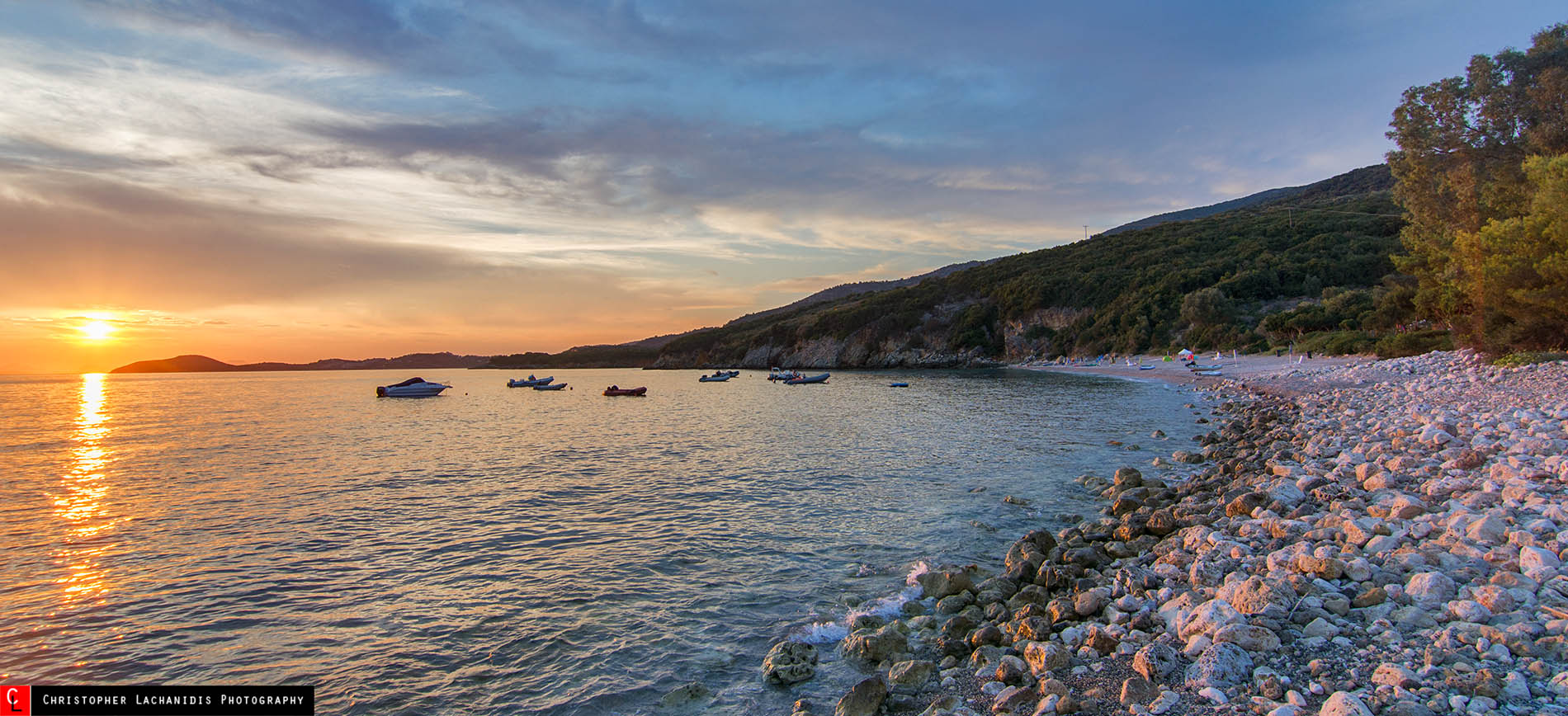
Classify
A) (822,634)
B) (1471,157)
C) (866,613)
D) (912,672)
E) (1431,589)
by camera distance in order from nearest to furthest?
(1431,589) < (912,672) < (822,634) < (866,613) < (1471,157)

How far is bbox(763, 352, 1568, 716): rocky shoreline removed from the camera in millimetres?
4887

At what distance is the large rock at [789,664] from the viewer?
7.01m

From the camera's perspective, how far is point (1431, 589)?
595 cm

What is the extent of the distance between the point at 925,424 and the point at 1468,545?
80.9 ft

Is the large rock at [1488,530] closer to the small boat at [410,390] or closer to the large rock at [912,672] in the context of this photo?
the large rock at [912,672]

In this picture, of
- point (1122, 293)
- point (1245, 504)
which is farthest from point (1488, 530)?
point (1122, 293)

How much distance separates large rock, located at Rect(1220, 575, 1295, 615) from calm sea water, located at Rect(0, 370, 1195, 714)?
3.81 m

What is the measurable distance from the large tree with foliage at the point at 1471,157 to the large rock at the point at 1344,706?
99.2 ft

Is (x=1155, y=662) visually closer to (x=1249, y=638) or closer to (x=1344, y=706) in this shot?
(x=1249, y=638)

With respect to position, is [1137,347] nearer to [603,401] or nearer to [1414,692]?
[603,401]

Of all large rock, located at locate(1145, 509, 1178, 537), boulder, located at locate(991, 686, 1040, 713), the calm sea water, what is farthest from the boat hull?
boulder, located at locate(991, 686, 1040, 713)

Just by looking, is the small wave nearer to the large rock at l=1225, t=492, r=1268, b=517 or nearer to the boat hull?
the large rock at l=1225, t=492, r=1268, b=517

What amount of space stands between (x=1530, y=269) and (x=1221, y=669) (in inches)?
1117

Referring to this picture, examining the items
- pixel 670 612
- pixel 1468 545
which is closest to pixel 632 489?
pixel 670 612
